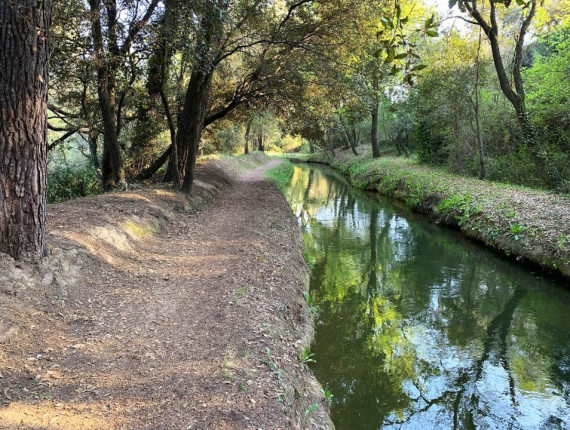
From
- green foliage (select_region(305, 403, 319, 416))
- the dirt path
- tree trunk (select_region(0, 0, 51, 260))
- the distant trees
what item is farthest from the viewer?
the distant trees

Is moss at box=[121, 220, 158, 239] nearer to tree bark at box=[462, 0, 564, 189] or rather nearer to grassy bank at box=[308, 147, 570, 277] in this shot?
grassy bank at box=[308, 147, 570, 277]

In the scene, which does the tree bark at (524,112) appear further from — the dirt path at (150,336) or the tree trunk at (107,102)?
the tree trunk at (107,102)

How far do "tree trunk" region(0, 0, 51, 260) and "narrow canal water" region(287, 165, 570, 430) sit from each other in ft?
14.0

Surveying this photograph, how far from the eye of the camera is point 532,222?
1055cm

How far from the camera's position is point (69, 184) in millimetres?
13367

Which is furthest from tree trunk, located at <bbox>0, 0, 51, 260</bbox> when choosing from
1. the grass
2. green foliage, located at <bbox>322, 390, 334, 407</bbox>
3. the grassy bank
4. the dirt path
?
the grass

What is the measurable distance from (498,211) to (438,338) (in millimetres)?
6738

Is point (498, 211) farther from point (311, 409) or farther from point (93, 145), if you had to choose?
point (93, 145)

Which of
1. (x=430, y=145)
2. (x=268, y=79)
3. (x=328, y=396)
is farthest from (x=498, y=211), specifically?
(x=430, y=145)

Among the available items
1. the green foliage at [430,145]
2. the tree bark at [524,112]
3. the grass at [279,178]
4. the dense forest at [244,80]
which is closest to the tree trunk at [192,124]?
the dense forest at [244,80]

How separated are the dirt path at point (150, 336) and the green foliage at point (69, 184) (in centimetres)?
555

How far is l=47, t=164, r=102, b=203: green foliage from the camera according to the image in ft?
42.5

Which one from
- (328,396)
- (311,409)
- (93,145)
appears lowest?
(328,396)

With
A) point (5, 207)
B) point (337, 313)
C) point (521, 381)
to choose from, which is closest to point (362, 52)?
point (337, 313)
